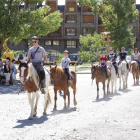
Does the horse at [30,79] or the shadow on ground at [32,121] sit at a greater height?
the horse at [30,79]

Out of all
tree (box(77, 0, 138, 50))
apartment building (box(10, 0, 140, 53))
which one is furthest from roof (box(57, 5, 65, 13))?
tree (box(77, 0, 138, 50))

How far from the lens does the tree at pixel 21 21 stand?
21.6m

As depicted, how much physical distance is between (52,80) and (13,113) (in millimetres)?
1680

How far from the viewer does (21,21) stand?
22172mm

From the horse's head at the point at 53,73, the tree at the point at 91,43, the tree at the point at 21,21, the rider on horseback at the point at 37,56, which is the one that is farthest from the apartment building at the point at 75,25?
the rider on horseback at the point at 37,56

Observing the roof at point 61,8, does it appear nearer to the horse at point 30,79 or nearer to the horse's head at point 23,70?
the horse at point 30,79

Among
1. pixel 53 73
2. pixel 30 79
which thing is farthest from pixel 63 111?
pixel 30 79

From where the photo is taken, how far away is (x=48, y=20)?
78.3 ft

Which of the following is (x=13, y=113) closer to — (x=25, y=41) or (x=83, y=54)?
(x=83, y=54)

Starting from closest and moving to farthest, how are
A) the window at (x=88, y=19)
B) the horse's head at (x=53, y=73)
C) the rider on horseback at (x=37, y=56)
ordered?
the rider on horseback at (x=37, y=56) < the horse's head at (x=53, y=73) < the window at (x=88, y=19)

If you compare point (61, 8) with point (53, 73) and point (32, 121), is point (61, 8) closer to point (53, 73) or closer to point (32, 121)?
point (53, 73)

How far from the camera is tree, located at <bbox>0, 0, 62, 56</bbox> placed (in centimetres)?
2161

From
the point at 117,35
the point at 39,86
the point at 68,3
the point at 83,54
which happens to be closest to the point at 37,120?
the point at 39,86

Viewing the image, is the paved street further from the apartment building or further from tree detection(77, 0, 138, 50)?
the apartment building
